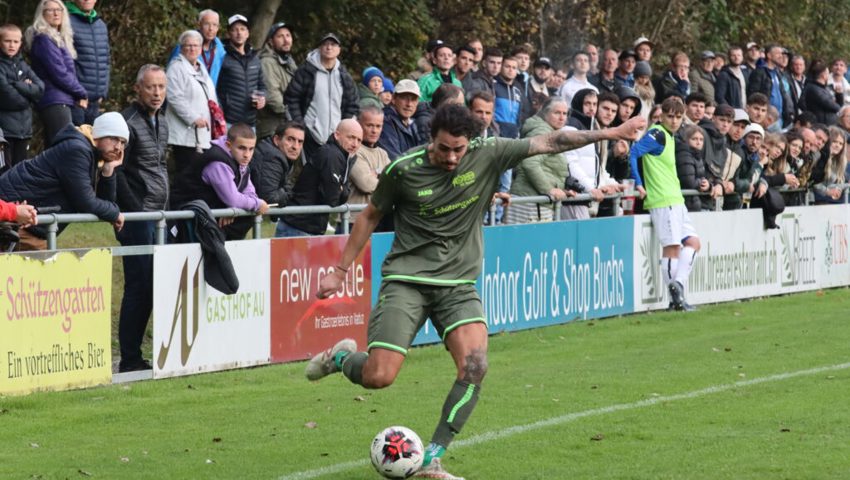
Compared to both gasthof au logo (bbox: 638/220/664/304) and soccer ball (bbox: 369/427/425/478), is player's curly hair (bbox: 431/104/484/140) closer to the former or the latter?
soccer ball (bbox: 369/427/425/478)

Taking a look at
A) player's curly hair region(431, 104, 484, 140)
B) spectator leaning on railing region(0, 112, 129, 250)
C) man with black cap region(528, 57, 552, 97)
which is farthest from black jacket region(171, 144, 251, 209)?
man with black cap region(528, 57, 552, 97)

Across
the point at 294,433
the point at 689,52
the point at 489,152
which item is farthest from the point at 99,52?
the point at 689,52

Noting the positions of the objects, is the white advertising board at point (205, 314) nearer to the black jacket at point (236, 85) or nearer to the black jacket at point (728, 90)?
the black jacket at point (236, 85)

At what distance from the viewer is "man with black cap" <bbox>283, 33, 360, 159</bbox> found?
17484 mm

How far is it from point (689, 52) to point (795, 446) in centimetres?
2645

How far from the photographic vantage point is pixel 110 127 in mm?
12211

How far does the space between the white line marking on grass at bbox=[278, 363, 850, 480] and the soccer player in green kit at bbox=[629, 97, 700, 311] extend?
4.79 meters

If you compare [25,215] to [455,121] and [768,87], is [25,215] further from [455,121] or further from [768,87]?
[768,87]

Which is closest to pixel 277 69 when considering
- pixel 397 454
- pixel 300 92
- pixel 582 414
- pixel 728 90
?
pixel 300 92

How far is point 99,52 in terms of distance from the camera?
15430 mm

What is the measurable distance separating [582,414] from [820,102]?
15.7 m

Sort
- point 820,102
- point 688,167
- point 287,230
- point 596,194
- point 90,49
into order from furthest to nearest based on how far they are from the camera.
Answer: point 820,102
point 688,167
point 596,194
point 90,49
point 287,230

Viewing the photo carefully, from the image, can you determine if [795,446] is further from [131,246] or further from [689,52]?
[689,52]

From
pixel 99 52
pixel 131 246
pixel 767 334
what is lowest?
pixel 767 334
